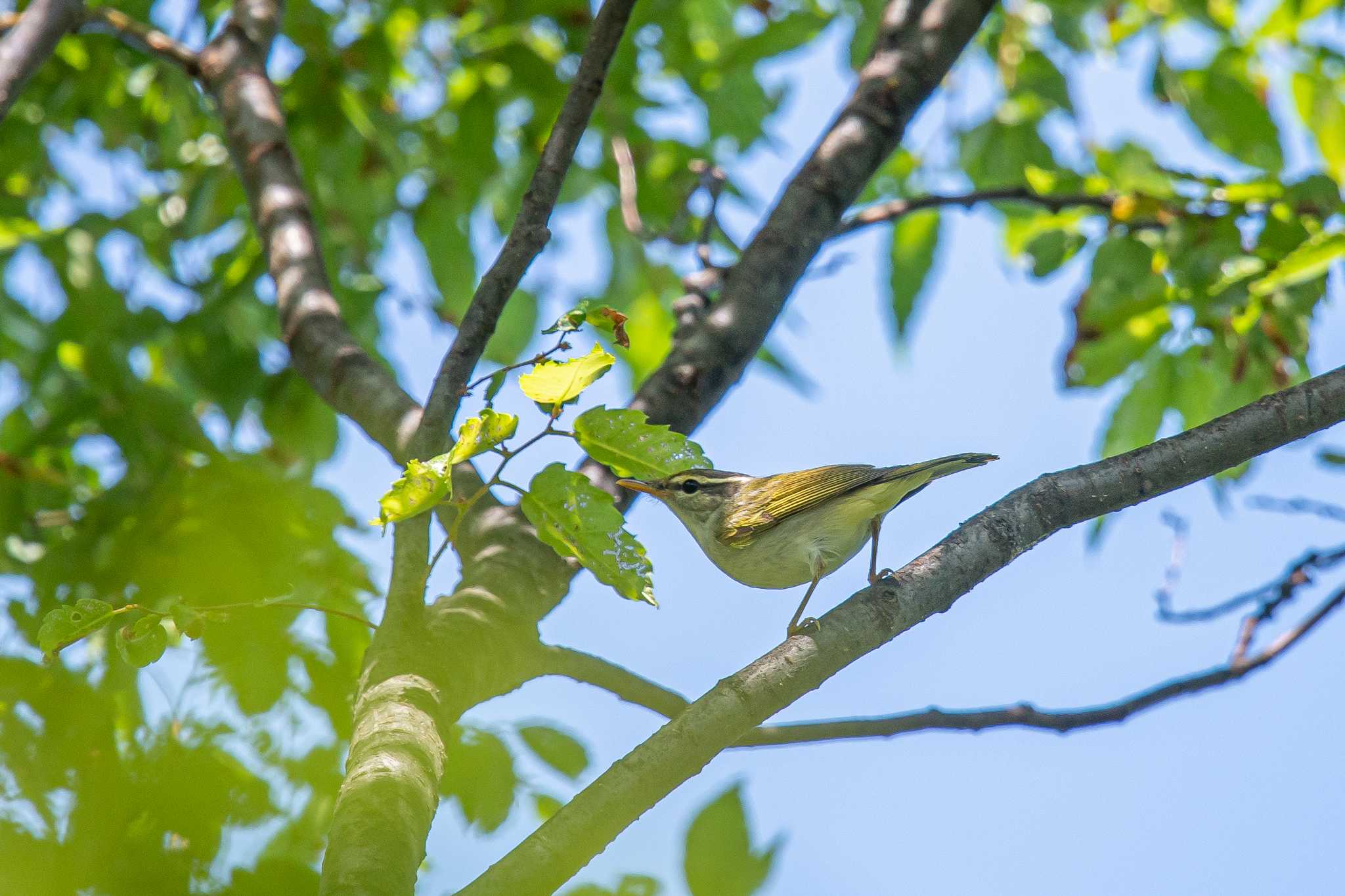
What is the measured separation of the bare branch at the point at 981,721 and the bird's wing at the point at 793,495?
3.03ft

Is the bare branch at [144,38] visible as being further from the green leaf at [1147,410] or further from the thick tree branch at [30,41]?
the green leaf at [1147,410]

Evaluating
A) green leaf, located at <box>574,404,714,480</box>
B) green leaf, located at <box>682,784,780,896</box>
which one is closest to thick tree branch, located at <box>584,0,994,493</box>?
green leaf, located at <box>574,404,714,480</box>

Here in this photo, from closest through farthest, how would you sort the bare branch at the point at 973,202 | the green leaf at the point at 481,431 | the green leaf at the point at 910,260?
the green leaf at the point at 481,431 < the bare branch at the point at 973,202 < the green leaf at the point at 910,260

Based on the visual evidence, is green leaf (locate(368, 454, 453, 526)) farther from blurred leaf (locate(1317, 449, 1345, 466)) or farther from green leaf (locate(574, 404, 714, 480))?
blurred leaf (locate(1317, 449, 1345, 466))

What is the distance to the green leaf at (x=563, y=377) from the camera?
2.05m

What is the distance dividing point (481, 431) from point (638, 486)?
199 centimetres

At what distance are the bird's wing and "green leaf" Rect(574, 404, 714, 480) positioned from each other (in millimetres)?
1483

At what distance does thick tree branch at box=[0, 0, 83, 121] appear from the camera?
9.25 ft

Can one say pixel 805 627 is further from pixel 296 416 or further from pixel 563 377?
pixel 296 416

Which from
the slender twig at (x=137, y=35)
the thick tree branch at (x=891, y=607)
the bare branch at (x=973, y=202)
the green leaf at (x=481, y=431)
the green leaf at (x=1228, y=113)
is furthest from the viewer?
the green leaf at (x=1228, y=113)

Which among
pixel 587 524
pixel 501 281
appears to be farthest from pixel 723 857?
pixel 501 281

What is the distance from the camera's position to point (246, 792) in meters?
1.67

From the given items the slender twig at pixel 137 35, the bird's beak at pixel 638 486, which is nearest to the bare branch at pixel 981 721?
the bird's beak at pixel 638 486

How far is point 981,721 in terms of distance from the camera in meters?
2.91
